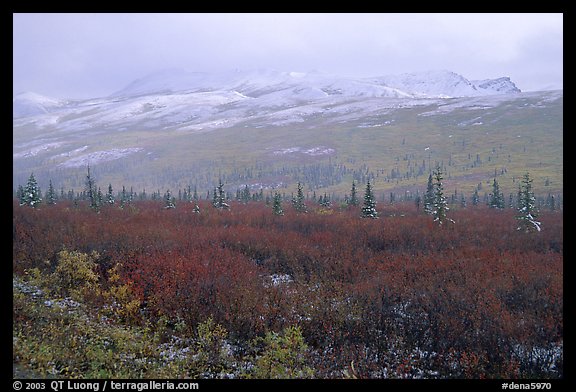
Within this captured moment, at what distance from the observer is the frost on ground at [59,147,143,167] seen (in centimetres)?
15675

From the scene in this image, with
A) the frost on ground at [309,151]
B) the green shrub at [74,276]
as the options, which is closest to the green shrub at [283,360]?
the green shrub at [74,276]

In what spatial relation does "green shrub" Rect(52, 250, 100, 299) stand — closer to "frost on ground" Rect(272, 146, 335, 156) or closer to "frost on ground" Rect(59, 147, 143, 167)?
"frost on ground" Rect(272, 146, 335, 156)

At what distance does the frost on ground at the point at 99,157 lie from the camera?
156750mm

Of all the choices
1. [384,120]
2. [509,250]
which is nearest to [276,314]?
[509,250]

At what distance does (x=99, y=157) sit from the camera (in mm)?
164500

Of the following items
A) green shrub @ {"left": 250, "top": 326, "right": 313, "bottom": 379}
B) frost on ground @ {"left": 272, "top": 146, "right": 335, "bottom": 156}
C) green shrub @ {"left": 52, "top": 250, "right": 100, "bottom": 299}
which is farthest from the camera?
frost on ground @ {"left": 272, "top": 146, "right": 335, "bottom": 156}

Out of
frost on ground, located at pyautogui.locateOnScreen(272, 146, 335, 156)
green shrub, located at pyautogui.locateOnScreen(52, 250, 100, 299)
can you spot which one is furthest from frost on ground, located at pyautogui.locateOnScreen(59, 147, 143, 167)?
green shrub, located at pyautogui.locateOnScreen(52, 250, 100, 299)

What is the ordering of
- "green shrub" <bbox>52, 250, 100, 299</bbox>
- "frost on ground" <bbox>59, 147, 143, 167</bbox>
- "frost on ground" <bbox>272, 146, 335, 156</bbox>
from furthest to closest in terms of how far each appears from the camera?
"frost on ground" <bbox>59, 147, 143, 167</bbox> < "frost on ground" <bbox>272, 146, 335, 156</bbox> < "green shrub" <bbox>52, 250, 100, 299</bbox>

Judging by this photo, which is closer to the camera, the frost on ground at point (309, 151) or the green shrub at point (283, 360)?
the green shrub at point (283, 360)

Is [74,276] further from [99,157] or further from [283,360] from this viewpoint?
[99,157]

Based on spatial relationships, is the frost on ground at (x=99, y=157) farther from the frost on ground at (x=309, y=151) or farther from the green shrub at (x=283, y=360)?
the green shrub at (x=283, y=360)

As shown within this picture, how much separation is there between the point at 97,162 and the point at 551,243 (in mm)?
173075

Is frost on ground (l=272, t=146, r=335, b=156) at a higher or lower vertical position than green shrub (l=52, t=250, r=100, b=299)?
higher

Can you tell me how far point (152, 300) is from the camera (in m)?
10.1
